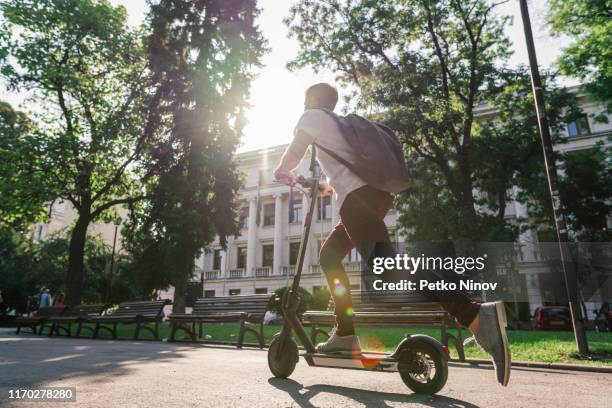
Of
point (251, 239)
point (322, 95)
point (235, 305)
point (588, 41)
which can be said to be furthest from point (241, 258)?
point (322, 95)

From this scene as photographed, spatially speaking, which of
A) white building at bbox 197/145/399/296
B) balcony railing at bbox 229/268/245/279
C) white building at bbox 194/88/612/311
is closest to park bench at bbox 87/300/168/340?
white building at bbox 194/88/612/311

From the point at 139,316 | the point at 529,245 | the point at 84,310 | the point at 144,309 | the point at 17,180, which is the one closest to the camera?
the point at 139,316

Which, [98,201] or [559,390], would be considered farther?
[98,201]

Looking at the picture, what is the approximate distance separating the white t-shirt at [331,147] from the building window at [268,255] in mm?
40592

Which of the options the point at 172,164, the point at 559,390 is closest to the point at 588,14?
the point at 172,164

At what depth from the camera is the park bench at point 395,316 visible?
5734mm

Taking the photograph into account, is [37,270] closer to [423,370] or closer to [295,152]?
[295,152]

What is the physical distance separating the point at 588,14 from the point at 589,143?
1911cm

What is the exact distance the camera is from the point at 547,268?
31.1 metres

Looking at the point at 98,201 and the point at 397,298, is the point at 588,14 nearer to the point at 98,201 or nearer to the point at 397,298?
the point at 397,298

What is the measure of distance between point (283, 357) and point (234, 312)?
5.66m

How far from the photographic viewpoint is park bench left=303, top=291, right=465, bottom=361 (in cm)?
573

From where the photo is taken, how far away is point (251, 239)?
145ft

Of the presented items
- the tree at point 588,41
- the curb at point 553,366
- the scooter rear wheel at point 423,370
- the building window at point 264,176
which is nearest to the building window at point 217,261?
the building window at point 264,176
